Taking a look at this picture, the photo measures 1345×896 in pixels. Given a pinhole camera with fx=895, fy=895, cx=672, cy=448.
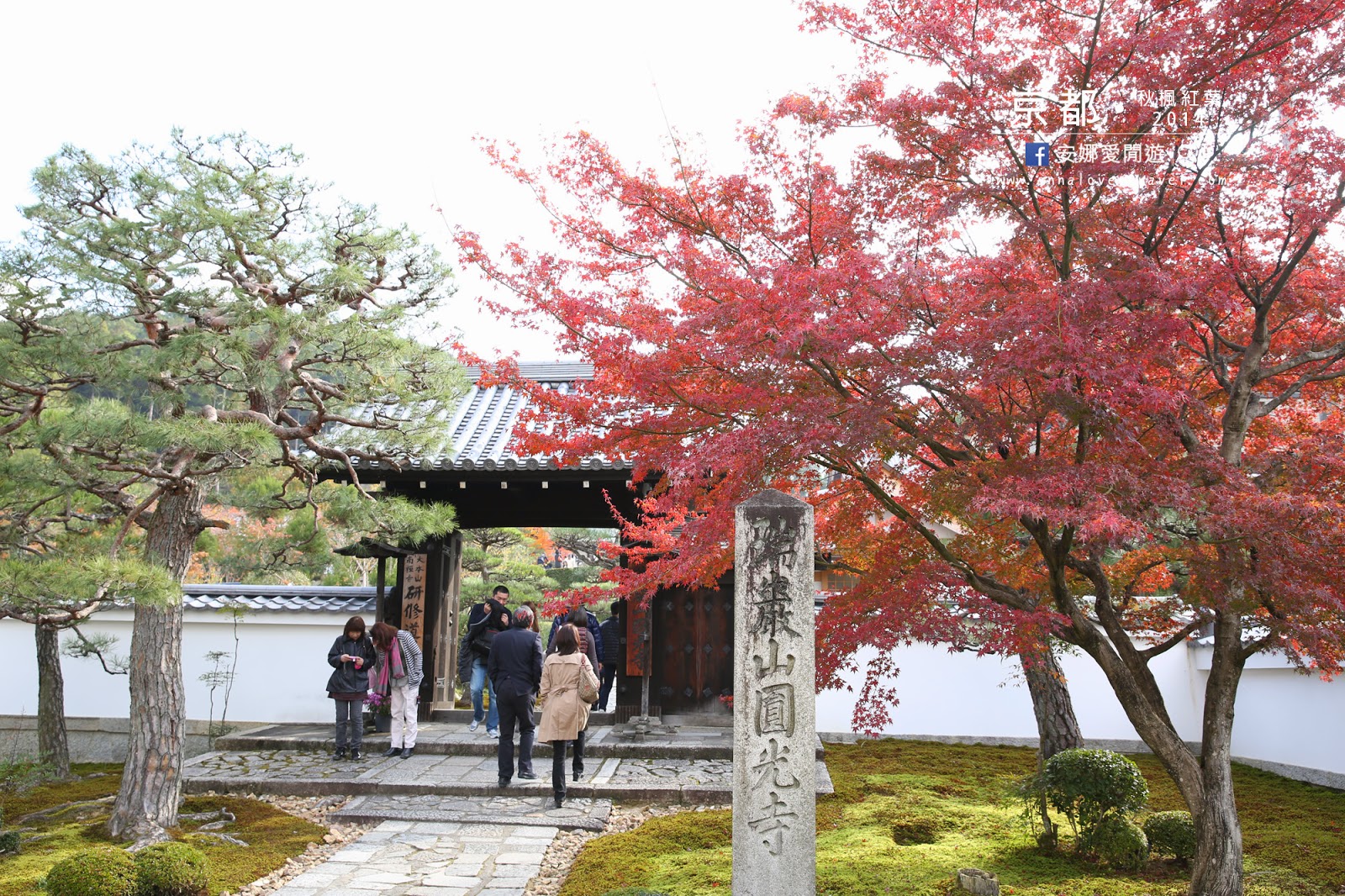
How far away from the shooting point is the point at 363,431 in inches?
398

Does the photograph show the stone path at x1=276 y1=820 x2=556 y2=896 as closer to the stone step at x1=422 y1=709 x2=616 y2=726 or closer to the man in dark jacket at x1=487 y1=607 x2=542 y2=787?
the man in dark jacket at x1=487 y1=607 x2=542 y2=787

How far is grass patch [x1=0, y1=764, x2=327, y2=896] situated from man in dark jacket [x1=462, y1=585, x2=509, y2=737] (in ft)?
8.88

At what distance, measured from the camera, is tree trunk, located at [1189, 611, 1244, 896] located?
209 inches

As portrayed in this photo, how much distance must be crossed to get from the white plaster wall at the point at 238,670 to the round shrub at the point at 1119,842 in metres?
10.1

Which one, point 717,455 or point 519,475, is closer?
point 717,455

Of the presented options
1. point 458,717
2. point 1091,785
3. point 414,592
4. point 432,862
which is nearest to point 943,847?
point 1091,785

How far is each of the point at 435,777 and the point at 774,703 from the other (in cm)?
555

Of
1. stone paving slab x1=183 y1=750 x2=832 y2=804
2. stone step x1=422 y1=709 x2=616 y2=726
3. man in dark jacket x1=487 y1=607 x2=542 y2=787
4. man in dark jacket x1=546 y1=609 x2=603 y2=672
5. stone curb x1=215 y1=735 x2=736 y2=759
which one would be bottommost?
stone paving slab x1=183 y1=750 x2=832 y2=804

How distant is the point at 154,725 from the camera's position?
7.27 meters

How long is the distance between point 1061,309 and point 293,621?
11.5m

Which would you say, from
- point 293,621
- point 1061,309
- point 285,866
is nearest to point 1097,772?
point 1061,309

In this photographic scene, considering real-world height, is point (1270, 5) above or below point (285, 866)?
above

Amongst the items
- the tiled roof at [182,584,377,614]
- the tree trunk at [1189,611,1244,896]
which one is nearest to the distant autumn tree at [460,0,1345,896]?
the tree trunk at [1189,611,1244,896]

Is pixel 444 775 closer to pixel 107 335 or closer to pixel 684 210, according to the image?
pixel 107 335
